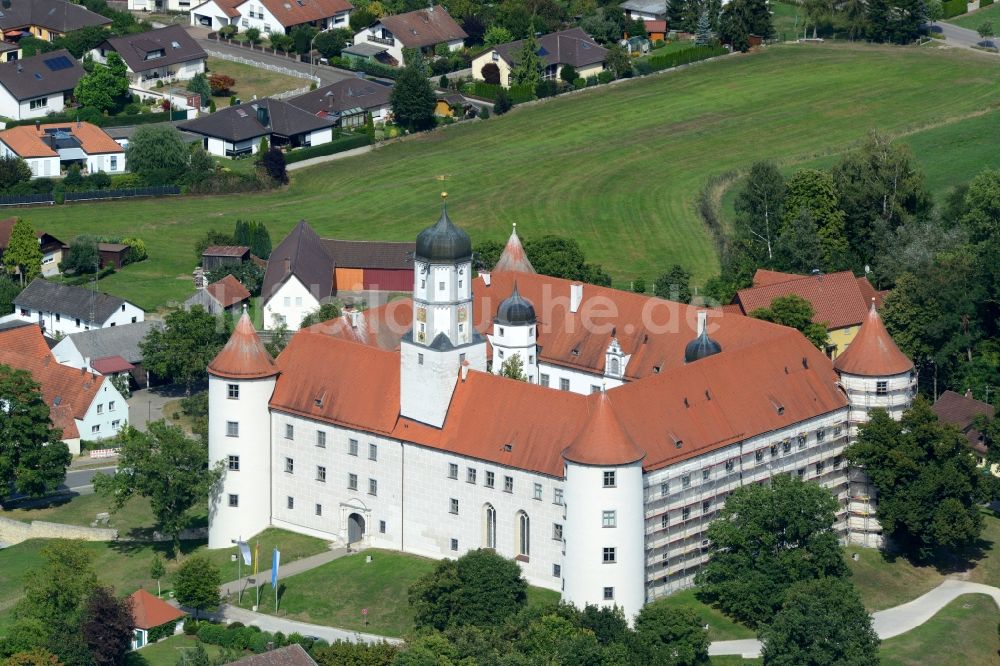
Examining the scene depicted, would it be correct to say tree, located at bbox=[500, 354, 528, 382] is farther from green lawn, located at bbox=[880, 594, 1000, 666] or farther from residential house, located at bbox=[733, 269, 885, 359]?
green lawn, located at bbox=[880, 594, 1000, 666]

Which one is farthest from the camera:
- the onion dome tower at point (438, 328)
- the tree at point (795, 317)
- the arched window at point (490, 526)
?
the tree at point (795, 317)

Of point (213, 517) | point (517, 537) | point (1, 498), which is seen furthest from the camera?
point (1, 498)

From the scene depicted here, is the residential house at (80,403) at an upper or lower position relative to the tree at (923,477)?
lower

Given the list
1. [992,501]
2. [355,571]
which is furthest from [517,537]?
[992,501]

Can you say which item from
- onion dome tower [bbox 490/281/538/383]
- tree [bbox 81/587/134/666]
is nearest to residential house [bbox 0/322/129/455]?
onion dome tower [bbox 490/281/538/383]

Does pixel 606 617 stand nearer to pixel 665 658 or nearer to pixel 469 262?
pixel 665 658

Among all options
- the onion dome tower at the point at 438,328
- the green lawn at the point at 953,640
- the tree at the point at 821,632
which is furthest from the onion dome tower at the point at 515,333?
the green lawn at the point at 953,640

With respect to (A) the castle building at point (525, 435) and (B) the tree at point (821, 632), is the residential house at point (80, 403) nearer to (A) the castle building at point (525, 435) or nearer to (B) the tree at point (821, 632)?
(A) the castle building at point (525, 435)
